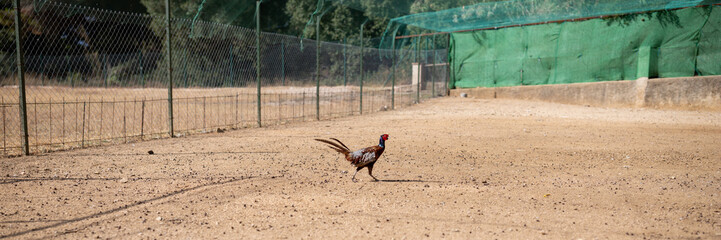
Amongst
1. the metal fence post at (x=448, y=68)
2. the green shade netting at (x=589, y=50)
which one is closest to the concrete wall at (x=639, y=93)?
the green shade netting at (x=589, y=50)

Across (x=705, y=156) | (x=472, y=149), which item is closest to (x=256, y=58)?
(x=472, y=149)

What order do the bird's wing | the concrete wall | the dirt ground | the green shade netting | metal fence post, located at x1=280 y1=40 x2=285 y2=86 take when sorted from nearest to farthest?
1. the dirt ground
2. the bird's wing
3. metal fence post, located at x1=280 y1=40 x2=285 y2=86
4. the concrete wall
5. the green shade netting

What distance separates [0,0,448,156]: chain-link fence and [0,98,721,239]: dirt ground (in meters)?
1.47

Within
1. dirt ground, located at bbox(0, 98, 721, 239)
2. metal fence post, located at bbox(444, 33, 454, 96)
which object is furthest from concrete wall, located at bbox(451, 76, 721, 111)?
dirt ground, located at bbox(0, 98, 721, 239)

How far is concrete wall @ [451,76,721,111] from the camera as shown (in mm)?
13836

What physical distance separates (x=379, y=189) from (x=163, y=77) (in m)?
12.2

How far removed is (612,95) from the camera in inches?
607

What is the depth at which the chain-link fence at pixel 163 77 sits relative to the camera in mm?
8820

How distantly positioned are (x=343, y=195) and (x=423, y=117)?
7.76 m

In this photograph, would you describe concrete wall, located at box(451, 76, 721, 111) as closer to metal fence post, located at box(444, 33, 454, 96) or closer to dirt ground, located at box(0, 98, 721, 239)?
metal fence post, located at box(444, 33, 454, 96)

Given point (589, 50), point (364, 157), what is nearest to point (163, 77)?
point (364, 157)

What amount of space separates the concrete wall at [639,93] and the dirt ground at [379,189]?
5496mm

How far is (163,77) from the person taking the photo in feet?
51.6

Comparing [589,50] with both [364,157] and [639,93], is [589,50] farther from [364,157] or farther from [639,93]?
[364,157]
